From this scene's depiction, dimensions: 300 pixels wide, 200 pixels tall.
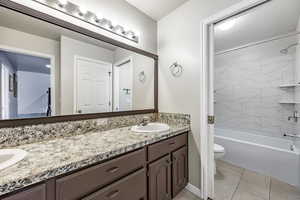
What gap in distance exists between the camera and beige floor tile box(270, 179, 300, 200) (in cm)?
151

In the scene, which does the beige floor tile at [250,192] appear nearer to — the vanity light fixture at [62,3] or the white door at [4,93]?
the white door at [4,93]

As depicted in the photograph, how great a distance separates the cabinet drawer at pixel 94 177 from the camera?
691 mm

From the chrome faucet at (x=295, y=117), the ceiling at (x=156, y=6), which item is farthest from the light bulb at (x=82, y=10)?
the chrome faucet at (x=295, y=117)

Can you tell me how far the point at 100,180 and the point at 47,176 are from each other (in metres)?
0.31

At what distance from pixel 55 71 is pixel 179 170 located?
66.0 inches

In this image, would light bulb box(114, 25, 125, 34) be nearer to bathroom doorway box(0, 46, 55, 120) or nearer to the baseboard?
bathroom doorway box(0, 46, 55, 120)

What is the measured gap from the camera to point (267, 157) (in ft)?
6.39

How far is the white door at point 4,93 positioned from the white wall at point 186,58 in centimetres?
164

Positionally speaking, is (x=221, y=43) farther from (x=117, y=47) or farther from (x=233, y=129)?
(x=117, y=47)

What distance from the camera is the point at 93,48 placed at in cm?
142

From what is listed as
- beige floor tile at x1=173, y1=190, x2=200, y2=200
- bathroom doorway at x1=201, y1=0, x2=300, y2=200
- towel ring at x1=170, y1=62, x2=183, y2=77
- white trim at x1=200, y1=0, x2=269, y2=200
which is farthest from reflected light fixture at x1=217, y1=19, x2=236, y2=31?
beige floor tile at x1=173, y1=190, x2=200, y2=200

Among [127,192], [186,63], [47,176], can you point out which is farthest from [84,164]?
[186,63]

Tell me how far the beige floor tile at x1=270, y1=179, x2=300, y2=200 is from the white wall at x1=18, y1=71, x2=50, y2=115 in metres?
2.62

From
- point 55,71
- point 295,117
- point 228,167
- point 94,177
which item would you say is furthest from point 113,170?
Answer: point 295,117
